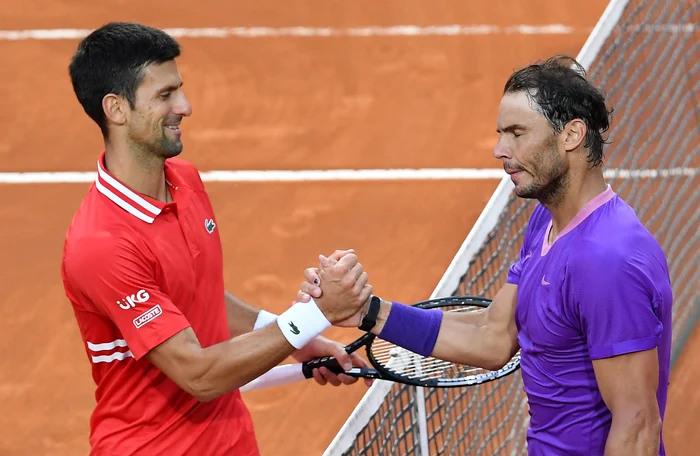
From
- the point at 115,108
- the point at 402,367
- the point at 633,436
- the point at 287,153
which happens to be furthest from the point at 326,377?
the point at 287,153

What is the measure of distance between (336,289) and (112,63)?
1.16 meters

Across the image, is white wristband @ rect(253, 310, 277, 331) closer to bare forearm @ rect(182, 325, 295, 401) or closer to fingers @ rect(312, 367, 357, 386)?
fingers @ rect(312, 367, 357, 386)

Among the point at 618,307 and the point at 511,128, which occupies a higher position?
the point at 511,128

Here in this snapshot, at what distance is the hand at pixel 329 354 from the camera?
410 centimetres

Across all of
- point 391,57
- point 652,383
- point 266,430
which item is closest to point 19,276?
point 266,430

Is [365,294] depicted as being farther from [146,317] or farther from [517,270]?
[146,317]

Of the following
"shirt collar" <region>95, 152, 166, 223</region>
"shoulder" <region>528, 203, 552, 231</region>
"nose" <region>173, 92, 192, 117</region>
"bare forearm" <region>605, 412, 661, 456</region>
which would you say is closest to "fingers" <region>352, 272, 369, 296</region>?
"shoulder" <region>528, 203, 552, 231</region>

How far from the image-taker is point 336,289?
150 inches

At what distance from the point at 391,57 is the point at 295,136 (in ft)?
4.08

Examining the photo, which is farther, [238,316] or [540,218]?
[238,316]

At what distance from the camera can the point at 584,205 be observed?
3.30 m

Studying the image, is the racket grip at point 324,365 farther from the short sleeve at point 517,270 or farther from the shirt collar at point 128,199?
the shirt collar at point 128,199

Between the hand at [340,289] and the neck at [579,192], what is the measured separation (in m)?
0.86

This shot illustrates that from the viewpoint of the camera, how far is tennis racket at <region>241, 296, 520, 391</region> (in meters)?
3.92
